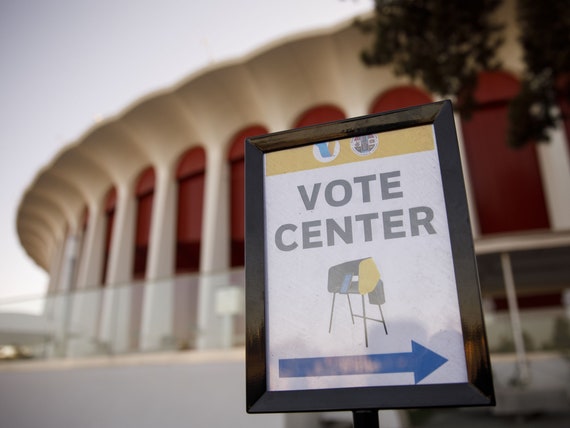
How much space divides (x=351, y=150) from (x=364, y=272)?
1.16 feet

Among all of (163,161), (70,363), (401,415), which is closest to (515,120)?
(401,415)

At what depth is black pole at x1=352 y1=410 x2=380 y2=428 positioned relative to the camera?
3.83ft

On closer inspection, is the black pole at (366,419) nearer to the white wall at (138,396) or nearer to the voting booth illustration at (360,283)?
the voting booth illustration at (360,283)

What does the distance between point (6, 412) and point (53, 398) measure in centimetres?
125

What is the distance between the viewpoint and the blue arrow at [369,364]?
3.72 ft

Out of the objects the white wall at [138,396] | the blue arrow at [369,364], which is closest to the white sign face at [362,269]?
the blue arrow at [369,364]

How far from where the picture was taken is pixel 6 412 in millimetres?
8938

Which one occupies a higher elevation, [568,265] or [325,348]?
[568,265]

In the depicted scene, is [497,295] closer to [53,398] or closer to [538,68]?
[538,68]

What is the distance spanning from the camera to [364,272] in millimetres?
1239

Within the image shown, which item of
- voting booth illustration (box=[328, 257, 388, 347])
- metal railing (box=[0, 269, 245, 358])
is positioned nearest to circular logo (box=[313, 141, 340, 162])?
voting booth illustration (box=[328, 257, 388, 347])

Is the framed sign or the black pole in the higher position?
the framed sign

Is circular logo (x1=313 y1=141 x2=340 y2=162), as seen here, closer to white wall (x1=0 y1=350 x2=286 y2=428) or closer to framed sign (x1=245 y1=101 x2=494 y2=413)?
framed sign (x1=245 y1=101 x2=494 y2=413)

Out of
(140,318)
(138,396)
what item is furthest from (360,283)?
(140,318)
